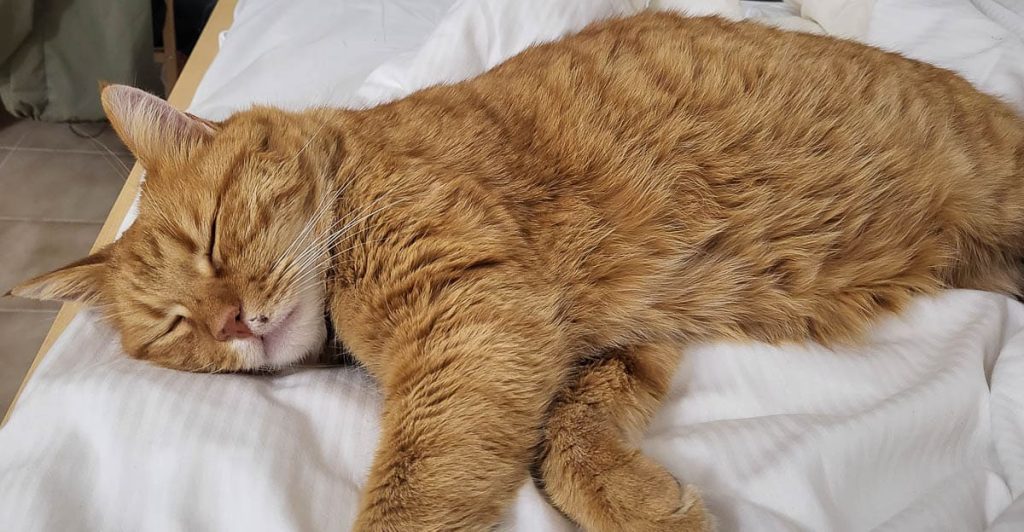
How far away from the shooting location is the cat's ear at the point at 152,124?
4.28 ft

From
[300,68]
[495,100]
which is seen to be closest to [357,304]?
[495,100]

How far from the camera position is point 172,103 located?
2.35 m

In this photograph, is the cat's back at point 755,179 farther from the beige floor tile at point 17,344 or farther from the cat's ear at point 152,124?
the beige floor tile at point 17,344

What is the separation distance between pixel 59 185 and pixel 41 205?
0.16 metres

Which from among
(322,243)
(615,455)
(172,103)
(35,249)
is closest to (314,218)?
(322,243)

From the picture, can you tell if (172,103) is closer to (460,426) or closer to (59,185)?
(59,185)

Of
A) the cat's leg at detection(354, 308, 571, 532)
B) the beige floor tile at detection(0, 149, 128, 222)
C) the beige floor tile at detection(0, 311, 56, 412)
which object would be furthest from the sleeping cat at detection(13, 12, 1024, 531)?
the beige floor tile at detection(0, 149, 128, 222)

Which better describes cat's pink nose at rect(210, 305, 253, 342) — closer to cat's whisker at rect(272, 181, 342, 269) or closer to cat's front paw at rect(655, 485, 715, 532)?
cat's whisker at rect(272, 181, 342, 269)

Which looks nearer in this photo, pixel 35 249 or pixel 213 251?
pixel 213 251

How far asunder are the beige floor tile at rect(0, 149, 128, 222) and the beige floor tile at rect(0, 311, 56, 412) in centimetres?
59

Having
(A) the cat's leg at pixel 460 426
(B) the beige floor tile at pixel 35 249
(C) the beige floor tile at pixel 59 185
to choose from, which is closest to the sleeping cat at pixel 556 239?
(A) the cat's leg at pixel 460 426

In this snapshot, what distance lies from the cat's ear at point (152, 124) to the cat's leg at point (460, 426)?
61 cm

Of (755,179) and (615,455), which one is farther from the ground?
(755,179)

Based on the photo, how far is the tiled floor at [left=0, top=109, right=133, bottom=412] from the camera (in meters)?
2.82
